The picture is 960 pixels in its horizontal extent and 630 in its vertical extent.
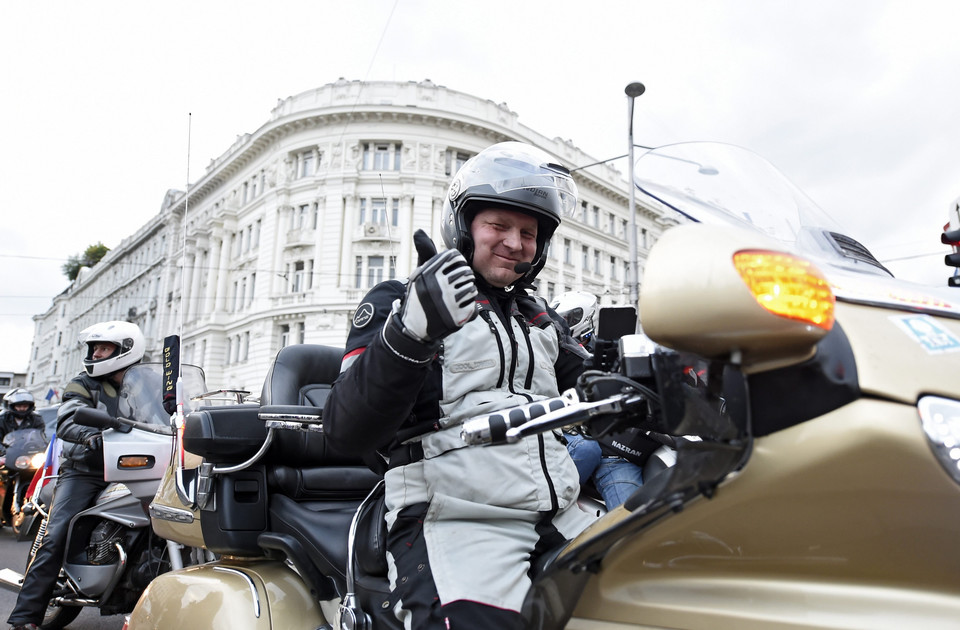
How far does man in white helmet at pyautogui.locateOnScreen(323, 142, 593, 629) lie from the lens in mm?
1316

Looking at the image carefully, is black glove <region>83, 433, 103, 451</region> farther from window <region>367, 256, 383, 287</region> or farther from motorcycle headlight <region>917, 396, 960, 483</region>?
window <region>367, 256, 383, 287</region>

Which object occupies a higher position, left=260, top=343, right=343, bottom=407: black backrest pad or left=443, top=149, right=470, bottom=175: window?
left=443, top=149, right=470, bottom=175: window

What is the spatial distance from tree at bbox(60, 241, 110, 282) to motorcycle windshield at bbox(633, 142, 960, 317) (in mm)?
65111

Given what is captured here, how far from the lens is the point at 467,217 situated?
1981 millimetres

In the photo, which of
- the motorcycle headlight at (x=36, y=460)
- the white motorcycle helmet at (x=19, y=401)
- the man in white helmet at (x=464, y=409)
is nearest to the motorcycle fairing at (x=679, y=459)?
the man in white helmet at (x=464, y=409)

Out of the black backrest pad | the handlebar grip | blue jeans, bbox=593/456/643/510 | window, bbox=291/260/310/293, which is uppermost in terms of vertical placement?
window, bbox=291/260/310/293

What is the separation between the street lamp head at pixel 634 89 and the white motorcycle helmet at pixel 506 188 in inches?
24.4

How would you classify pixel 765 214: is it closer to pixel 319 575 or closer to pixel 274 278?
pixel 319 575

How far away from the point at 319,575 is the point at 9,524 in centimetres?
922

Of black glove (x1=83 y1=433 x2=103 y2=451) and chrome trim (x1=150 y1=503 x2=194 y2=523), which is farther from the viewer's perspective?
black glove (x1=83 y1=433 x2=103 y2=451)

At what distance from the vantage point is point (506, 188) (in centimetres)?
190

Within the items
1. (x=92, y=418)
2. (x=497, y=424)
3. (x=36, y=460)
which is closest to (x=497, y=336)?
(x=497, y=424)

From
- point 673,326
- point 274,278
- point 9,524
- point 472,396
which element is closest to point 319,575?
point 472,396

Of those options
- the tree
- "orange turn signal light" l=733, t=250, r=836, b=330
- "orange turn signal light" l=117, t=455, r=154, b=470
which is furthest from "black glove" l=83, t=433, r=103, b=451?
the tree
